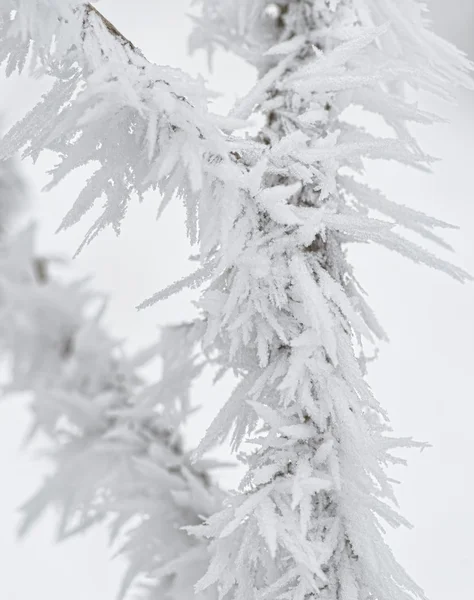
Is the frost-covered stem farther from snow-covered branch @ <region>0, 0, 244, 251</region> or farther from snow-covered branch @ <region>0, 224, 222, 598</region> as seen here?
snow-covered branch @ <region>0, 224, 222, 598</region>

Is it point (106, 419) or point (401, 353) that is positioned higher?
point (401, 353)

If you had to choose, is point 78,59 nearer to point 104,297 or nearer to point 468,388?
point 104,297

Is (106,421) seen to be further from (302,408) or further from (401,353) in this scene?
(401,353)

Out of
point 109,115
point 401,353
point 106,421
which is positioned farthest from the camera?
point 401,353

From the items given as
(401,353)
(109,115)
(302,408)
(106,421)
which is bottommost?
(106,421)

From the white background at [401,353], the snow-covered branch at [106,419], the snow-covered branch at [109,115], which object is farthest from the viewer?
the white background at [401,353]

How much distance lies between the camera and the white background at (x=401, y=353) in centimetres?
245

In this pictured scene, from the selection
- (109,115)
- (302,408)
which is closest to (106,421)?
(302,408)

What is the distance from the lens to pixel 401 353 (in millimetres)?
3035

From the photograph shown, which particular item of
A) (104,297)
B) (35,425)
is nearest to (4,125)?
(104,297)

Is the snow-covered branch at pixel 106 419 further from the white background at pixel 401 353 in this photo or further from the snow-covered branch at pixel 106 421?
the white background at pixel 401 353

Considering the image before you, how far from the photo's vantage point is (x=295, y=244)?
0.55 m

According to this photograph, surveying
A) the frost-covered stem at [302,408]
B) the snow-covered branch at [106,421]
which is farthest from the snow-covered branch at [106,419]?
the frost-covered stem at [302,408]

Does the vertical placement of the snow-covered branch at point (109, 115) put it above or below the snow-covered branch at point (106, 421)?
above
